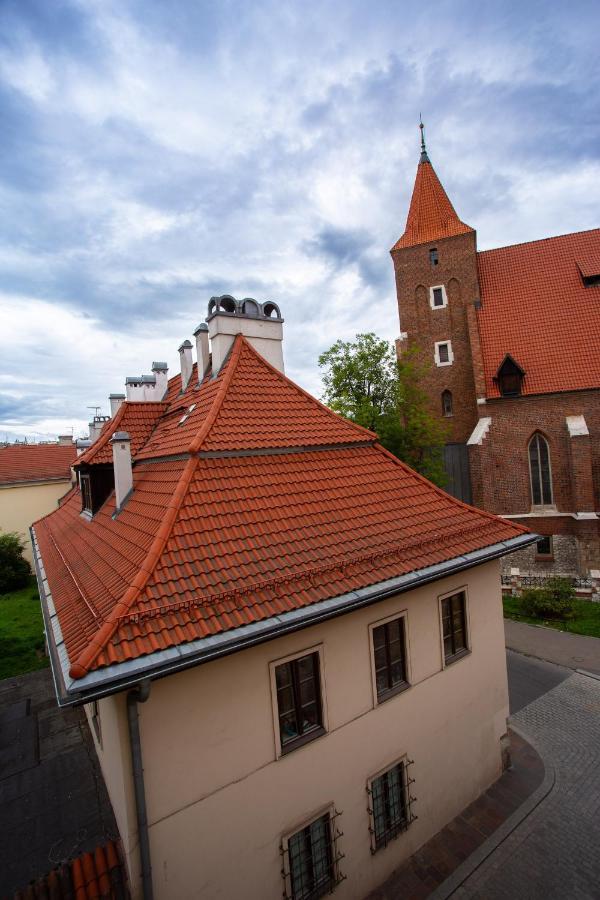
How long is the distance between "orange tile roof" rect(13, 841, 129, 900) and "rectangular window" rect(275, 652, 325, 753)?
1.88 m

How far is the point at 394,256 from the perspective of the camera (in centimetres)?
2302

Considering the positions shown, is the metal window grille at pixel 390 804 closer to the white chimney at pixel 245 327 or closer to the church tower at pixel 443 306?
the white chimney at pixel 245 327

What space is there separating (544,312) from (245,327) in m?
16.4

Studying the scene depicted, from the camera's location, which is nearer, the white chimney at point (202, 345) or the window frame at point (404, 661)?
the window frame at point (404, 661)

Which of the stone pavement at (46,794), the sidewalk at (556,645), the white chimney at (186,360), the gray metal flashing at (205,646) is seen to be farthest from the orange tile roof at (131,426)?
the sidewalk at (556,645)

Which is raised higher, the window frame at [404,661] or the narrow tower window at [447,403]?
the narrow tower window at [447,403]

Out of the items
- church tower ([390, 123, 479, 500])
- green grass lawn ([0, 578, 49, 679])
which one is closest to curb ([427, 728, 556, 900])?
green grass lawn ([0, 578, 49, 679])

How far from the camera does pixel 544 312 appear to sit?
64.6 feet

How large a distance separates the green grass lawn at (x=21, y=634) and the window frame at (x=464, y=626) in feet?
36.2

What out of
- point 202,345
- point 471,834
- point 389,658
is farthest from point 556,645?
point 202,345

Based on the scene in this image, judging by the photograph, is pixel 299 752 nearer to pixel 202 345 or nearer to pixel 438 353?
pixel 202 345

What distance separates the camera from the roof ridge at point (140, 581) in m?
3.51

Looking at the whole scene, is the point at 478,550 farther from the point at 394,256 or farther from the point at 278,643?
the point at 394,256

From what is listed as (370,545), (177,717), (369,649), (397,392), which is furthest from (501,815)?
(397,392)
